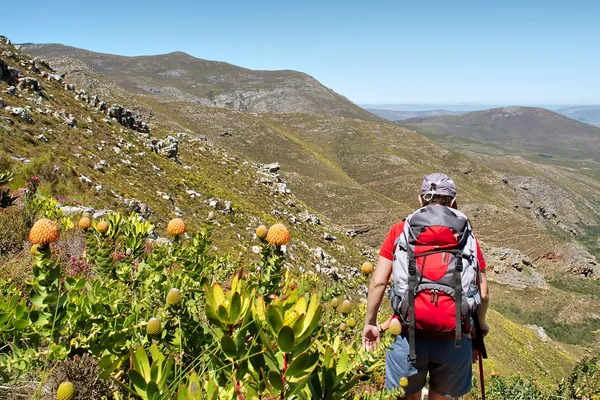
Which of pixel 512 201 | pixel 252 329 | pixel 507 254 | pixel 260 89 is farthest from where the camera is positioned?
pixel 260 89

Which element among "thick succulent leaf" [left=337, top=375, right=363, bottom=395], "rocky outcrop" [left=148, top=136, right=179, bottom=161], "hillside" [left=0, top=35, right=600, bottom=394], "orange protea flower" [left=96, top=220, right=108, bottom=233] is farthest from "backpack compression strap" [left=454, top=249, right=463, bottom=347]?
"rocky outcrop" [left=148, top=136, right=179, bottom=161]

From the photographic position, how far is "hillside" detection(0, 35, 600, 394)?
10766mm

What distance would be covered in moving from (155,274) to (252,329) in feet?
4.82

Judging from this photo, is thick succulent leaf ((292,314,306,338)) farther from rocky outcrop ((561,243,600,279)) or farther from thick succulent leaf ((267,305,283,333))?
rocky outcrop ((561,243,600,279))

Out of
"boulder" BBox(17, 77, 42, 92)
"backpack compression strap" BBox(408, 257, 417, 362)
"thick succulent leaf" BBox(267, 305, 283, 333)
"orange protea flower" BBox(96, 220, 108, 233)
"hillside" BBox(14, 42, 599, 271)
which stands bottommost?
"hillside" BBox(14, 42, 599, 271)

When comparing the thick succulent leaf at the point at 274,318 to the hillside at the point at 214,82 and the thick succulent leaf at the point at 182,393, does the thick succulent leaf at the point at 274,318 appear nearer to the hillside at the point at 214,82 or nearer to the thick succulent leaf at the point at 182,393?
the thick succulent leaf at the point at 182,393

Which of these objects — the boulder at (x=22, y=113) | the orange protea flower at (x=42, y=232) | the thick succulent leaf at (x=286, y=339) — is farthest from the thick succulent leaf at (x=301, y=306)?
the boulder at (x=22, y=113)

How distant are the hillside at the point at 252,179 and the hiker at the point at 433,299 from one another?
19.8 inches

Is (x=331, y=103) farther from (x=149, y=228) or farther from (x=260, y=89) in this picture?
(x=149, y=228)

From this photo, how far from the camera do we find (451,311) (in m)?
2.62

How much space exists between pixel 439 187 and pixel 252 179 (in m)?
21.8

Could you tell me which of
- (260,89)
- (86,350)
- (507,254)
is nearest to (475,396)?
(86,350)

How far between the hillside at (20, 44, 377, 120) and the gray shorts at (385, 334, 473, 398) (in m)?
148

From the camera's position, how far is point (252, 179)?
24.4 m
